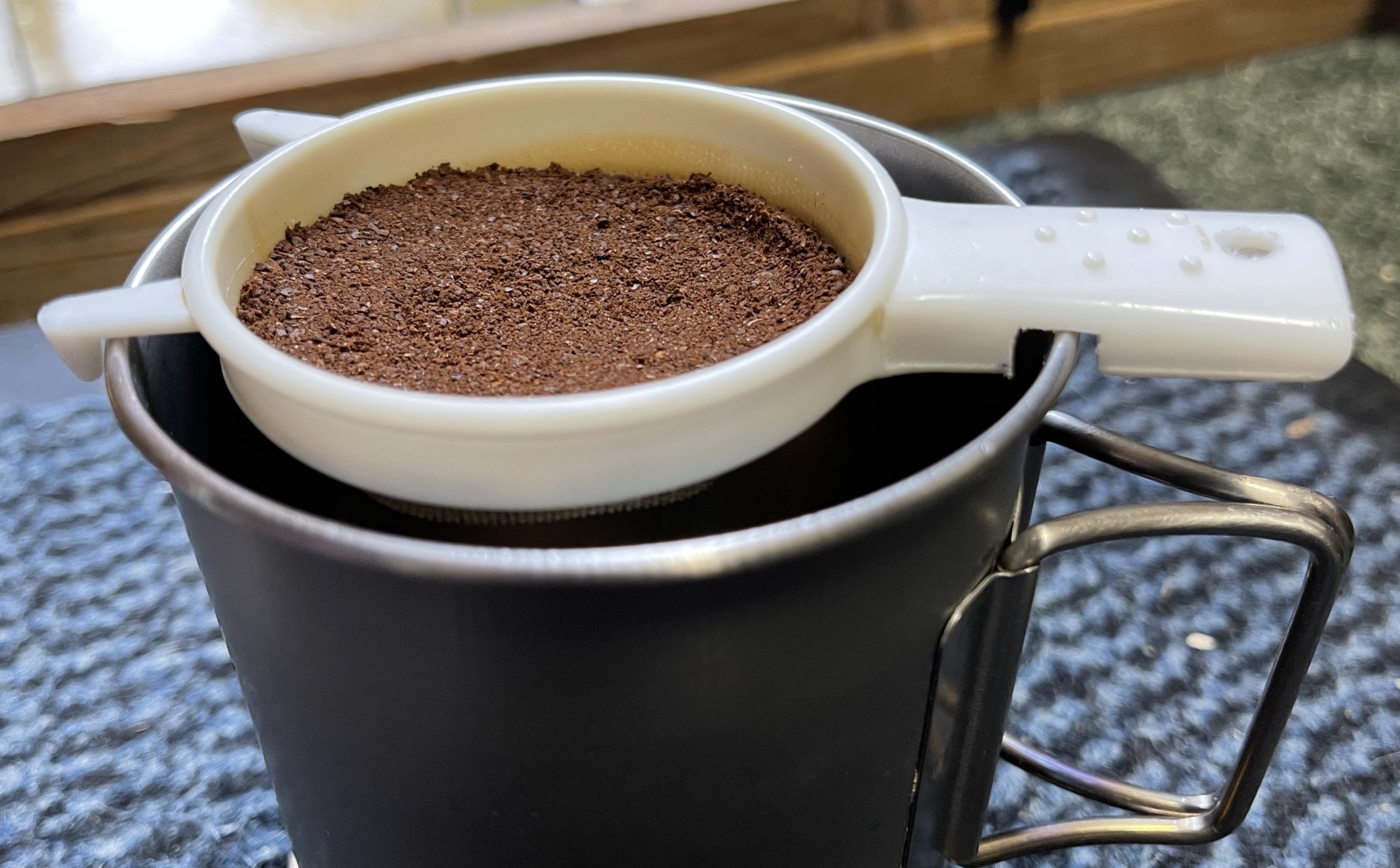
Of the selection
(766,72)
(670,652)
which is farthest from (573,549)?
(766,72)

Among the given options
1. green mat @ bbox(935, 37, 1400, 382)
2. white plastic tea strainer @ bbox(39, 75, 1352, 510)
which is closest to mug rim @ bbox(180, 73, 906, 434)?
white plastic tea strainer @ bbox(39, 75, 1352, 510)

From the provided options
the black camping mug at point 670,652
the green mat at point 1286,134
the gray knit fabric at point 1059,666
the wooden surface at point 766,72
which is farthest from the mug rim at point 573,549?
the green mat at point 1286,134

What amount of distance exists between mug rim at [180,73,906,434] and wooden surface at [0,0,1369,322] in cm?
37

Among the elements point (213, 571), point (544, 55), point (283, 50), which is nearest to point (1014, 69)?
point (544, 55)

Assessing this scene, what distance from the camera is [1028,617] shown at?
0.35 metres

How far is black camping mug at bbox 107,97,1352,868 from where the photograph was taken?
0.27m

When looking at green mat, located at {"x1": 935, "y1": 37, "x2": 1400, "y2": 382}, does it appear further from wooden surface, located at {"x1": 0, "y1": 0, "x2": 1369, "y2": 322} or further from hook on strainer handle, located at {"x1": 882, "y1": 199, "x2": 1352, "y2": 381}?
hook on strainer handle, located at {"x1": 882, "y1": 199, "x2": 1352, "y2": 381}

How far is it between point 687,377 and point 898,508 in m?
0.06

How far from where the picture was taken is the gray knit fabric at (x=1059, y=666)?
48 centimetres

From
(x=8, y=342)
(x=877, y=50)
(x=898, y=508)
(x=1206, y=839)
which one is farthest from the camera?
(x=877, y=50)

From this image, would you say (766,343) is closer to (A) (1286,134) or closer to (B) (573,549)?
(B) (573,549)

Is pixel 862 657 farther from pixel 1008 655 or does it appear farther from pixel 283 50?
pixel 283 50

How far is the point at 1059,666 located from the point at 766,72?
46 centimetres

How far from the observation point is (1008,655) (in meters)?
0.35
